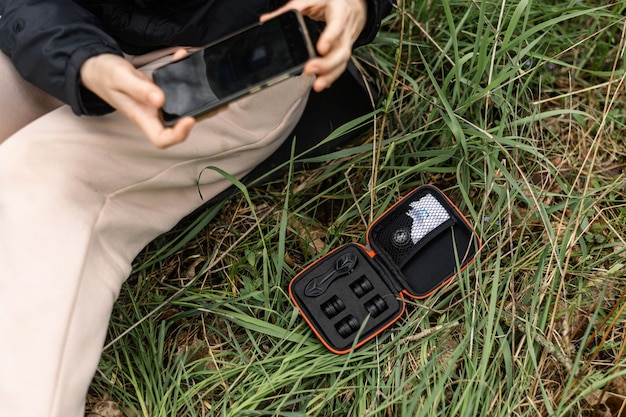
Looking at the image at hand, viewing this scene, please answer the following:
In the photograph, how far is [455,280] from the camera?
1.47 m

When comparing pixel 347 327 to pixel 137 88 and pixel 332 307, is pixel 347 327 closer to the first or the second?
pixel 332 307

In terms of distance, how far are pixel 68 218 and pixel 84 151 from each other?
139 mm

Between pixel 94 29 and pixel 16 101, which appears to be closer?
pixel 94 29

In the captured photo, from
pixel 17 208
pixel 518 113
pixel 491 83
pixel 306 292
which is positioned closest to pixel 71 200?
pixel 17 208

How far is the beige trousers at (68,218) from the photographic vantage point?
1114 millimetres

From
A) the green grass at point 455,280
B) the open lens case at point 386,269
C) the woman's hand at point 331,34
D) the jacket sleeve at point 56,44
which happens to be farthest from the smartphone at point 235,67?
the open lens case at point 386,269

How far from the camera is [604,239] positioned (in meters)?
1.52

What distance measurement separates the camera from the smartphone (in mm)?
1089

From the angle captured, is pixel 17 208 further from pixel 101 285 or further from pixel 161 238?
pixel 161 238

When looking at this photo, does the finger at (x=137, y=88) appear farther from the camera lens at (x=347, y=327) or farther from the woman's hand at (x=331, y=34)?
the camera lens at (x=347, y=327)

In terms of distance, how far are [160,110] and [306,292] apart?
602 mm

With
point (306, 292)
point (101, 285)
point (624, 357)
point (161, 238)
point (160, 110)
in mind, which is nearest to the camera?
point (160, 110)

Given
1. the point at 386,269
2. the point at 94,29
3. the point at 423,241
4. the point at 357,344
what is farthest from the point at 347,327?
the point at 94,29

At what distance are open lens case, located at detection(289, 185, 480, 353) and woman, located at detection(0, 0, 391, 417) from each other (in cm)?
40
